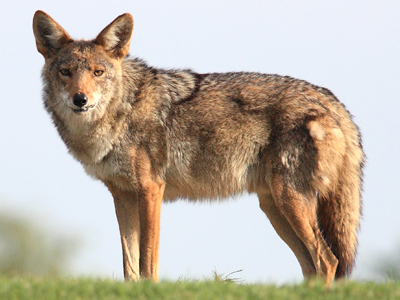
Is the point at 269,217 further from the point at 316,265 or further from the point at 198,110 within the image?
the point at 198,110

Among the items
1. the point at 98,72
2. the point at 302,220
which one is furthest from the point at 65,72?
the point at 302,220

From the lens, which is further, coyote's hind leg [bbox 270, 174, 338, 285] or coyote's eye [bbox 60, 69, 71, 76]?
coyote's hind leg [bbox 270, 174, 338, 285]

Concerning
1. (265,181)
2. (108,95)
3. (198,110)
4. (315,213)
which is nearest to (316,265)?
(315,213)

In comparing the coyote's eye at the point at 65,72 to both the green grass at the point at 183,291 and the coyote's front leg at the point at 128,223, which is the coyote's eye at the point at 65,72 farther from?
the green grass at the point at 183,291

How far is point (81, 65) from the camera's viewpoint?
17.8ft

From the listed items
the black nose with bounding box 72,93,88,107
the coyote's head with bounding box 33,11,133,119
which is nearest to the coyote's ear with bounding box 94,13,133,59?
the coyote's head with bounding box 33,11,133,119

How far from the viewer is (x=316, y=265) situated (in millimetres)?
5562

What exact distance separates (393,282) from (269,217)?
180cm

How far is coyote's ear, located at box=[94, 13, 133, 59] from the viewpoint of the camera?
5629 millimetres

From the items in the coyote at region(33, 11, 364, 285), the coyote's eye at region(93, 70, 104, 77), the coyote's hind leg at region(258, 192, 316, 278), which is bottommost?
the coyote's hind leg at region(258, 192, 316, 278)

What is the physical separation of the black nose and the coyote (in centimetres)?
13

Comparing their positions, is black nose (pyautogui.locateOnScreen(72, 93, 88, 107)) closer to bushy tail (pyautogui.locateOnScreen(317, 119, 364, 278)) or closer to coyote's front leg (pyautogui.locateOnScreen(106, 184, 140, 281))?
coyote's front leg (pyautogui.locateOnScreen(106, 184, 140, 281))

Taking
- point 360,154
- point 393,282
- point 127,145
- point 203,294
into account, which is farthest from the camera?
point 360,154

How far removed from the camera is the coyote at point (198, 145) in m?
5.51
